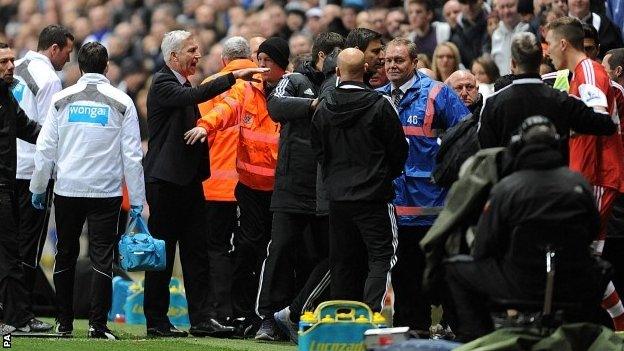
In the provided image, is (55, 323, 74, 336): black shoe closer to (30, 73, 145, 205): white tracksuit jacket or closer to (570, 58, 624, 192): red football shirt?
(30, 73, 145, 205): white tracksuit jacket

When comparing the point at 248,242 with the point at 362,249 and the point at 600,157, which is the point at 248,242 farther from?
the point at 600,157

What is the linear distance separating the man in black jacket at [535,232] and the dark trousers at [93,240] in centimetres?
425

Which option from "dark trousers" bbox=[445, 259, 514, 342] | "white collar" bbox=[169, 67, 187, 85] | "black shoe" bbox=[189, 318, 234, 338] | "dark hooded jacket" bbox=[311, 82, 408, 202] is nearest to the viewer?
"dark trousers" bbox=[445, 259, 514, 342]

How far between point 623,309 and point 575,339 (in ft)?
8.73

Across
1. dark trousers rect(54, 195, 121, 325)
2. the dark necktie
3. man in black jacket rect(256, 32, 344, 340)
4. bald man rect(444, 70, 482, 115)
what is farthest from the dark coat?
bald man rect(444, 70, 482, 115)

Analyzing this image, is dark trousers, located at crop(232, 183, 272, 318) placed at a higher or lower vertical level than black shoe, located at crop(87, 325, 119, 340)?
higher

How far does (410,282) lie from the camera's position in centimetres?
1209

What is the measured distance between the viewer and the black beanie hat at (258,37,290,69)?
1316cm

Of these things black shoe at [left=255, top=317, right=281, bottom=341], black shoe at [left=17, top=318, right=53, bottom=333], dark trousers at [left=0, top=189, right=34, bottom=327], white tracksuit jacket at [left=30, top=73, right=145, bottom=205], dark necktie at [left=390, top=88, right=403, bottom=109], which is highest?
dark necktie at [left=390, top=88, right=403, bottom=109]

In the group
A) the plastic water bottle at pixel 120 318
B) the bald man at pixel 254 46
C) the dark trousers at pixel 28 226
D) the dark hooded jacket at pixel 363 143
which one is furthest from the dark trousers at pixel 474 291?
the plastic water bottle at pixel 120 318

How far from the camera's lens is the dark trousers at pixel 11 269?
1280 centimetres

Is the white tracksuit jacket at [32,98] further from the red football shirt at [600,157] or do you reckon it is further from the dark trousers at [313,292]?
the red football shirt at [600,157]

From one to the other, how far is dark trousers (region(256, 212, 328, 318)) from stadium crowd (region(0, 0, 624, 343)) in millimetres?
18

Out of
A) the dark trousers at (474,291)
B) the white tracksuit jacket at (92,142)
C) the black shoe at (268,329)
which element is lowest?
the black shoe at (268,329)
